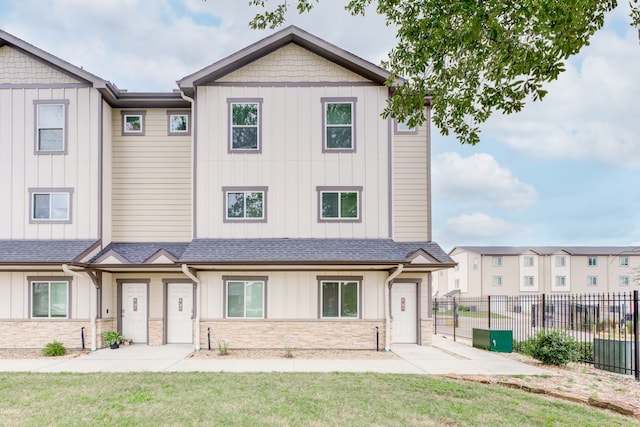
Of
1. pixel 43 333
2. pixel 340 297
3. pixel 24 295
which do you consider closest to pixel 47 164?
pixel 24 295

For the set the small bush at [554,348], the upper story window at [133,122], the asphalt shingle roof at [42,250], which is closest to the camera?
the small bush at [554,348]

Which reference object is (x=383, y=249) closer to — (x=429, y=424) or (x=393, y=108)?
(x=393, y=108)

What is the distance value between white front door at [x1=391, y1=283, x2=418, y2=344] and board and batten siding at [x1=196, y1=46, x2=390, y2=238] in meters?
2.41

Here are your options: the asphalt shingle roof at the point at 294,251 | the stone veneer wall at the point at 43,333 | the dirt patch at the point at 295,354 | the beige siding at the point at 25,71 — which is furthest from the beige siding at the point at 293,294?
the beige siding at the point at 25,71

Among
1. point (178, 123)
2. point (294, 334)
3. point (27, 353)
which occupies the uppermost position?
point (178, 123)

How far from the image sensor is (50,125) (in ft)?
45.0

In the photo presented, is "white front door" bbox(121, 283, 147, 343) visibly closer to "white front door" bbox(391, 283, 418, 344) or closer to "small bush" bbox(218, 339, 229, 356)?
"small bush" bbox(218, 339, 229, 356)

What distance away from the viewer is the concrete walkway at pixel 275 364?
33.2 feet

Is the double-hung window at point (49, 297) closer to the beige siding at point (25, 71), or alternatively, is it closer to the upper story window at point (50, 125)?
the upper story window at point (50, 125)

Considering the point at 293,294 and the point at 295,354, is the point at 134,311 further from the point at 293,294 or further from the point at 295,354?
the point at 295,354

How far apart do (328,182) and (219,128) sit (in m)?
4.01

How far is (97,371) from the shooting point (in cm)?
998

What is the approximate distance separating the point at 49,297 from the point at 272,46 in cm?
1085

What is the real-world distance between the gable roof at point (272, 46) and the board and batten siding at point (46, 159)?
347 centimetres
